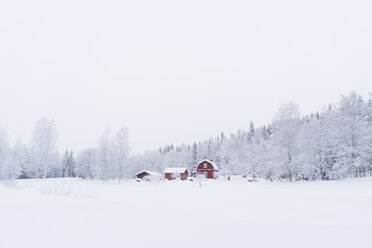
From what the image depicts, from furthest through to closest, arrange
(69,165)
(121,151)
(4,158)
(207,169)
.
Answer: (69,165)
(207,169)
(121,151)
(4,158)

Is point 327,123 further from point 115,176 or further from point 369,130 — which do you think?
point 115,176

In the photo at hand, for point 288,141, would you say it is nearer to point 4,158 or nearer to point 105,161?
point 105,161

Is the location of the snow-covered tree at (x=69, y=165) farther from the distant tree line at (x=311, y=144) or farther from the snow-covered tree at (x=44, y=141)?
the snow-covered tree at (x=44, y=141)

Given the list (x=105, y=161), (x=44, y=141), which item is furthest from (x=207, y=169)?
(x=44, y=141)

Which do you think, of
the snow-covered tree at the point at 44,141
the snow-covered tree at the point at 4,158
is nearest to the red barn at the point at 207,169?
the snow-covered tree at the point at 44,141

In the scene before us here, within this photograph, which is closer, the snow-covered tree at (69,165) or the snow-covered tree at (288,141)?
the snow-covered tree at (288,141)

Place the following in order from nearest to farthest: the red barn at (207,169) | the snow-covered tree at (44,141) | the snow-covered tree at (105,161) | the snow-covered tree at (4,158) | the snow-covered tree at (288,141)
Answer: the snow-covered tree at (288,141) < the snow-covered tree at (44,141) < the snow-covered tree at (4,158) < the snow-covered tree at (105,161) < the red barn at (207,169)

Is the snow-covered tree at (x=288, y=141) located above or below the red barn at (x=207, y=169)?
above

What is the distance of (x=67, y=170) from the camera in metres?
87.8

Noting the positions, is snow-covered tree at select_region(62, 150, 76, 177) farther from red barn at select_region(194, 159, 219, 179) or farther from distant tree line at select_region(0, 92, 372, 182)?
red barn at select_region(194, 159, 219, 179)

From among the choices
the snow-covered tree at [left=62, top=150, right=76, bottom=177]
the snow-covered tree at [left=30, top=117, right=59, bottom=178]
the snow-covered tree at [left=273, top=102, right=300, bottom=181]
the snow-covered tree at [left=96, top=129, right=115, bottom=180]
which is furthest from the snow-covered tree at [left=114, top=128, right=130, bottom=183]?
the snow-covered tree at [left=62, top=150, right=76, bottom=177]

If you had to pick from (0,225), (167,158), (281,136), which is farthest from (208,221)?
(167,158)

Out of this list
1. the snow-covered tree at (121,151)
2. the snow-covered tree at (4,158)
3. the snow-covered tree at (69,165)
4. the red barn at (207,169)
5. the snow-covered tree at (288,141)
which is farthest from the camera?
the snow-covered tree at (69,165)

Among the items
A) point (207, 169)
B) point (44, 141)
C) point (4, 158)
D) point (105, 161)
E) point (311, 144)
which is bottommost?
point (207, 169)
